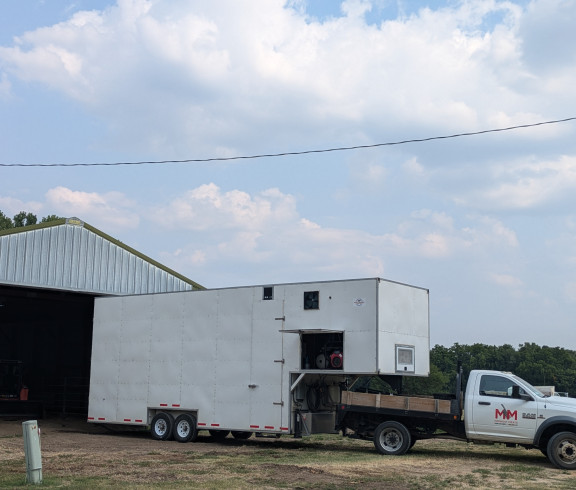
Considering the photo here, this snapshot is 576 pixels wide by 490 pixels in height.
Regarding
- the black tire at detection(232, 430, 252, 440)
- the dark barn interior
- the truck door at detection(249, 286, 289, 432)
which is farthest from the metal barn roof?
the truck door at detection(249, 286, 289, 432)

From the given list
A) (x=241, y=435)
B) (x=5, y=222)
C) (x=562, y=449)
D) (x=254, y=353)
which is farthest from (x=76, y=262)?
(x=5, y=222)

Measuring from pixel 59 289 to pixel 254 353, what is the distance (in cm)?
781

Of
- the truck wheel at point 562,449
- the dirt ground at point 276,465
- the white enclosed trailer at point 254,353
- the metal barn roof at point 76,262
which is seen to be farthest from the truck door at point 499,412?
the metal barn roof at point 76,262

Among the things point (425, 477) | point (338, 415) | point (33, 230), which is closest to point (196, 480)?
point (425, 477)

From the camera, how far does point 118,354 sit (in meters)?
22.8

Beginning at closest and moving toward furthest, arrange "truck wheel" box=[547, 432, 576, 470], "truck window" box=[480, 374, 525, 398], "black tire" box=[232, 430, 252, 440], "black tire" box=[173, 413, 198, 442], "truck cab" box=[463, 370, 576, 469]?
"truck wheel" box=[547, 432, 576, 470]
"truck cab" box=[463, 370, 576, 469]
"truck window" box=[480, 374, 525, 398]
"black tire" box=[173, 413, 198, 442]
"black tire" box=[232, 430, 252, 440]

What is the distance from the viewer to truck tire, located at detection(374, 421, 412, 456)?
1762cm

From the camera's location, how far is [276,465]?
50.1 feet

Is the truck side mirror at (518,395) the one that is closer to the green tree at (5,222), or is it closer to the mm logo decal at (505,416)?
the mm logo decal at (505,416)

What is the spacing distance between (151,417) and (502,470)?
1079 centimetres

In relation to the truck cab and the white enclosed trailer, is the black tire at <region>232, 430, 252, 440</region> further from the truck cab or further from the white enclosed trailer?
the truck cab

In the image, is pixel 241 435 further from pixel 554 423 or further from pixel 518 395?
pixel 554 423

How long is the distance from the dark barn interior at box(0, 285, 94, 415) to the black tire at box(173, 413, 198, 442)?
10.1 metres

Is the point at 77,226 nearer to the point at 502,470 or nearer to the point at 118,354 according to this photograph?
the point at 118,354
